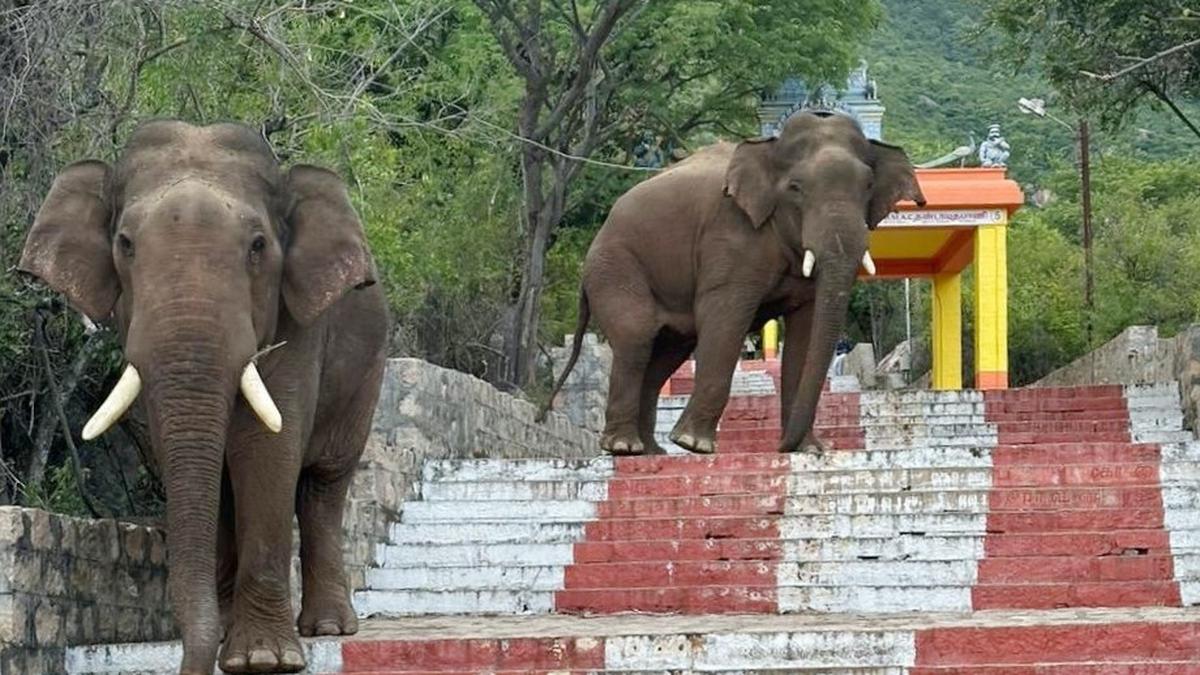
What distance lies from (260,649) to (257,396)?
0.95 meters

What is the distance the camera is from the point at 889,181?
1399 cm

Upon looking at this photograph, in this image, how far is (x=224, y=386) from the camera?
774 cm

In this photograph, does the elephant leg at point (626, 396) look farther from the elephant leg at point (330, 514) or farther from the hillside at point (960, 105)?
the hillside at point (960, 105)

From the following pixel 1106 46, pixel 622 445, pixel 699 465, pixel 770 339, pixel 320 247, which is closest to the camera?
pixel 320 247

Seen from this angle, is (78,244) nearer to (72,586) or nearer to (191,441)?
(191,441)

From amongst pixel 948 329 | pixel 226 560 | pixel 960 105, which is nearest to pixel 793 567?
pixel 226 560

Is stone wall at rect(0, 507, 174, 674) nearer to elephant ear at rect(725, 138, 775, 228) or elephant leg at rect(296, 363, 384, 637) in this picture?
elephant leg at rect(296, 363, 384, 637)

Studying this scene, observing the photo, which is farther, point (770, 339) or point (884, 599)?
point (770, 339)

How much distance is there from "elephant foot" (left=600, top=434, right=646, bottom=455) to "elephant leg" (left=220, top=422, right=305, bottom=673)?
20.5ft

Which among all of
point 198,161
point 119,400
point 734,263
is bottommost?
point 119,400

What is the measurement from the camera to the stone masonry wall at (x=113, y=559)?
26.3 ft

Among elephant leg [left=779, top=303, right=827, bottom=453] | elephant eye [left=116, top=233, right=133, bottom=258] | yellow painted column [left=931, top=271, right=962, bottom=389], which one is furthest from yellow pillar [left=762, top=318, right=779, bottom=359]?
elephant eye [left=116, top=233, right=133, bottom=258]

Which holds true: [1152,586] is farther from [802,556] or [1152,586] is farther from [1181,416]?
[1181,416]

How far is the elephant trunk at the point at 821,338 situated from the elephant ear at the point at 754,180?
64 cm
